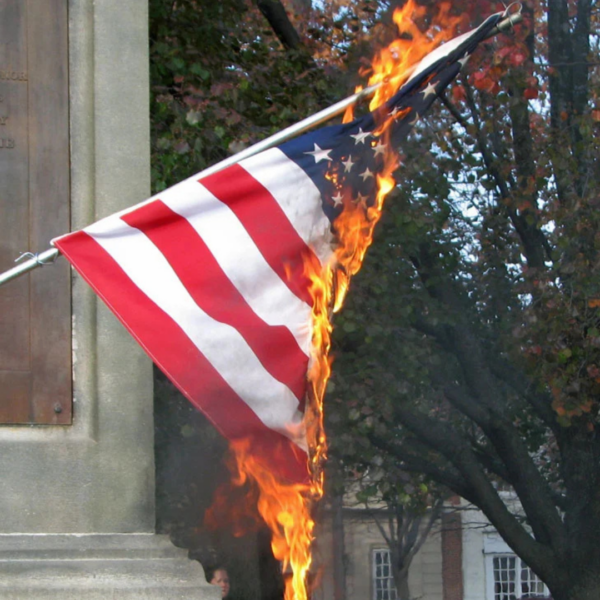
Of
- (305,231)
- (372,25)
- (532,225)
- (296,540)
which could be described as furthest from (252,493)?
(305,231)

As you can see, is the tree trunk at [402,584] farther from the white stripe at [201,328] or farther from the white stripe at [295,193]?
the white stripe at [201,328]

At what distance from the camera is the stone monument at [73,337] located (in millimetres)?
5203

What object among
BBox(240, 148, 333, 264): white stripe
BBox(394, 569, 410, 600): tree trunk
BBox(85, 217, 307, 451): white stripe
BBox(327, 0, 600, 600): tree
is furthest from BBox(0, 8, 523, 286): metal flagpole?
BBox(394, 569, 410, 600): tree trunk

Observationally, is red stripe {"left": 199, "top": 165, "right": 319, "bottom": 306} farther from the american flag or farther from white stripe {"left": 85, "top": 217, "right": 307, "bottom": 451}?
white stripe {"left": 85, "top": 217, "right": 307, "bottom": 451}

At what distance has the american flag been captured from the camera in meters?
4.91

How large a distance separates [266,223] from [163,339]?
0.75 m

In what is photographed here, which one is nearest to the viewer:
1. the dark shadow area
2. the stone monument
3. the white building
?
the stone monument

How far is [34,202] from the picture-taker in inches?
220

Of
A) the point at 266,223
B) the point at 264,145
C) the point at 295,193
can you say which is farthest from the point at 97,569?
the point at 264,145

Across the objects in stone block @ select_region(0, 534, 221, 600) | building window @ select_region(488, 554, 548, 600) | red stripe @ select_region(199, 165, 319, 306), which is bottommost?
building window @ select_region(488, 554, 548, 600)

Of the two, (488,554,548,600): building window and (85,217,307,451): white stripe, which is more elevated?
(85,217,307,451): white stripe

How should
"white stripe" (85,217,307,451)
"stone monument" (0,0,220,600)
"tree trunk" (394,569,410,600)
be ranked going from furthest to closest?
"tree trunk" (394,569,410,600) < "stone monument" (0,0,220,600) < "white stripe" (85,217,307,451)

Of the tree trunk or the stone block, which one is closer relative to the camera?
the stone block

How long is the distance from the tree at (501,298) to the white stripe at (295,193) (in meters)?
5.87
